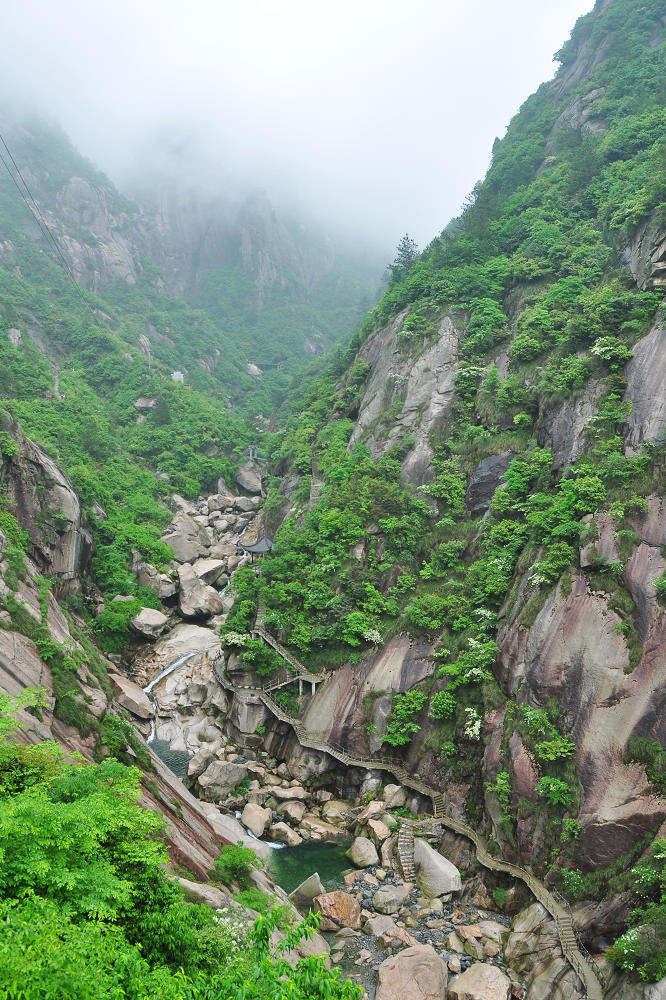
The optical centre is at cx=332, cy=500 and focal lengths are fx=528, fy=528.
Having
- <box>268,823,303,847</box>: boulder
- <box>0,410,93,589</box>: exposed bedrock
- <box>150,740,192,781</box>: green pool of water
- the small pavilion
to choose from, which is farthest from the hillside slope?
<box>0,410,93,589</box>: exposed bedrock

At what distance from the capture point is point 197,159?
460 ft

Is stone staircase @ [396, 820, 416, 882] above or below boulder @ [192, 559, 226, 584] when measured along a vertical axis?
above

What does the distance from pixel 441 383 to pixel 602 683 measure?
26695 millimetres

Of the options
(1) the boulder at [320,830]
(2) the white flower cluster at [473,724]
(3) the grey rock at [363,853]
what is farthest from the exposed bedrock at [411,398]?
(3) the grey rock at [363,853]

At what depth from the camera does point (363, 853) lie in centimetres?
2358

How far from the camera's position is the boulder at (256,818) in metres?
25.4

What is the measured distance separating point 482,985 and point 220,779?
15.6 meters

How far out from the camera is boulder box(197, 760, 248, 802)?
2752 cm

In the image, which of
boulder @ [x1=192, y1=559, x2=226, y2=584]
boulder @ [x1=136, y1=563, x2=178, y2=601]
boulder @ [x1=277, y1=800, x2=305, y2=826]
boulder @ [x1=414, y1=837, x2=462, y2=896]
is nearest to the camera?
boulder @ [x1=414, y1=837, x2=462, y2=896]

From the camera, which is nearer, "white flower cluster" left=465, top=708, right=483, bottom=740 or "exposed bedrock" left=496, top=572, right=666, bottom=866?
"exposed bedrock" left=496, top=572, right=666, bottom=866

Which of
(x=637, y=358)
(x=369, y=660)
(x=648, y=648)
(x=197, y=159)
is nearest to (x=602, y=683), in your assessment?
(x=648, y=648)

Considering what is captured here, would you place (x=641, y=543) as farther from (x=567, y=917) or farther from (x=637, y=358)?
(x=567, y=917)

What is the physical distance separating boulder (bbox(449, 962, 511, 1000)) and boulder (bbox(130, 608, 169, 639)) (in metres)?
30.0

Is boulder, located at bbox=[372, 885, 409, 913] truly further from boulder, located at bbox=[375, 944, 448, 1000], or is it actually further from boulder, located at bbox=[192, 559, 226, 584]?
boulder, located at bbox=[192, 559, 226, 584]
